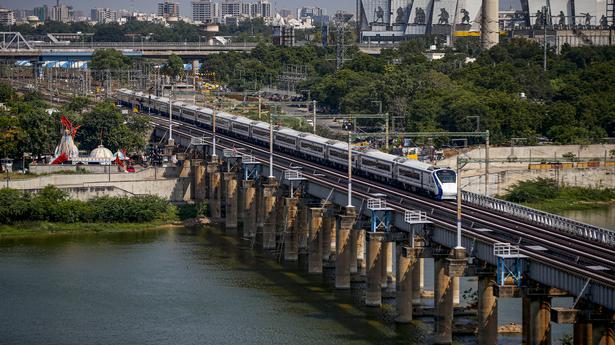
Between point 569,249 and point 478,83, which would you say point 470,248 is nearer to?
point 569,249

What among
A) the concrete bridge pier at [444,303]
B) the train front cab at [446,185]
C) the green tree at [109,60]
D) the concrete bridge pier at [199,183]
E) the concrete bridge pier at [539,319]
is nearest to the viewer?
the concrete bridge pier at [539,319]

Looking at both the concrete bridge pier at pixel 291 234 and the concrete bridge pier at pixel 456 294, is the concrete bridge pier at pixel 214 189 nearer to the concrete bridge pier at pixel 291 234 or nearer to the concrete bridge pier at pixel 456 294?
the concrete bridge pier at pixel 291 234

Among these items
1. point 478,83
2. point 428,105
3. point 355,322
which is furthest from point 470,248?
point 478,83

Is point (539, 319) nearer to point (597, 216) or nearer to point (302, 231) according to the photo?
point (302, 231)

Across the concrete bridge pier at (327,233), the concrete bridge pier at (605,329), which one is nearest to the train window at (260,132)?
the concrete bridge pier at (327,233)

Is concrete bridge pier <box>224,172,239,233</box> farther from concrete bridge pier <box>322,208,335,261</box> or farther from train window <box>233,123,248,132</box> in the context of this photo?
train window <box>233,123,248,132</box>

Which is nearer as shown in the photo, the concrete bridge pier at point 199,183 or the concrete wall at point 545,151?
the concrete bridge pier at point 199,183

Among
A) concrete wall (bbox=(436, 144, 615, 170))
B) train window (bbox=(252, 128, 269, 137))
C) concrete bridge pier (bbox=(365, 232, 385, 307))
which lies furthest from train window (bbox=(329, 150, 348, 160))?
concrete wall (bbox=(436, 144, 615, 170))
